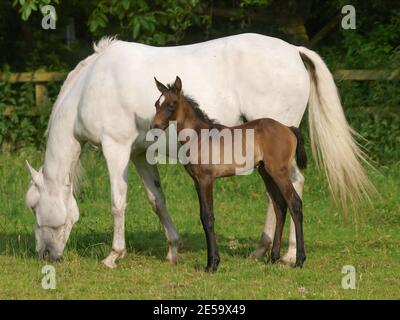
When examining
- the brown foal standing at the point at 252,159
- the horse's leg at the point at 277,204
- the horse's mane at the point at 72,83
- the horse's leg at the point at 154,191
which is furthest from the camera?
the horse's leg at the point at 154,191

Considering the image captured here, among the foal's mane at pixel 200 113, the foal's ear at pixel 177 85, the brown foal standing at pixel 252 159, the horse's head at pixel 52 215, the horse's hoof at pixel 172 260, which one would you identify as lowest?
the horse's hoof at pixel 172 260

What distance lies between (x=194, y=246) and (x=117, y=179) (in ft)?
4.24

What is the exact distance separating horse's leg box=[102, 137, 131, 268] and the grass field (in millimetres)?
129

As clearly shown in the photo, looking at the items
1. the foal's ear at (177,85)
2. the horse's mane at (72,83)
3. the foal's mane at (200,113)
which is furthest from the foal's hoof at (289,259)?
the horse's mane at (72,83)

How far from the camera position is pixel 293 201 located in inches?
267

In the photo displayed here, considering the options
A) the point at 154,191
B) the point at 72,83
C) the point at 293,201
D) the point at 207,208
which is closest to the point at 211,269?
the point at 207,208

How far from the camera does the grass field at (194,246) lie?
6211 mm

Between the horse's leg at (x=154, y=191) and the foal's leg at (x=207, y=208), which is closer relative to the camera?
the foal's leg at (x=207, y=208)

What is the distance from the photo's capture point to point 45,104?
42.5 feet

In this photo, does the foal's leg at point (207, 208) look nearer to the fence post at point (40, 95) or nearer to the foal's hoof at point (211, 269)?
the foal's hoof at point (211, 269)

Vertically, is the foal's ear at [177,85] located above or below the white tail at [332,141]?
above

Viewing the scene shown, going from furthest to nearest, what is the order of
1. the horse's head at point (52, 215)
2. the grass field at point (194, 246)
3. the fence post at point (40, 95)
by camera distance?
1. the fence post at point (40, 95)
2. the horse's head at point (52, 215)
3. the grass field at point (194, 246)

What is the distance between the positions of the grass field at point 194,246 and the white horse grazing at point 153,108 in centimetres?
34
